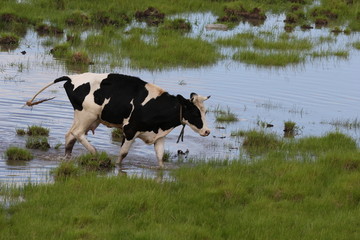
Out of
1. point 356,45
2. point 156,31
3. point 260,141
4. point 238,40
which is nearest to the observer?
point 260,141

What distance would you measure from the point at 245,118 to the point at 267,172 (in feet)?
15.3

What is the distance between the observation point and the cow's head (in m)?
11.5

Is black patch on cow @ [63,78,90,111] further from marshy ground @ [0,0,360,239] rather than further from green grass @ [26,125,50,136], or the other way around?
green grass @ [26,125,50,136]

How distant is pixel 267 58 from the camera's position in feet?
73.2

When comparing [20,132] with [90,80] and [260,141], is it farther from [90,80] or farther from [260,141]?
[260,141]

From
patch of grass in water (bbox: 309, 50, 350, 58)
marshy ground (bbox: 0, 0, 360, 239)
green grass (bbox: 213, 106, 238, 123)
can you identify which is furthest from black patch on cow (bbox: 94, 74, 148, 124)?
patch of grass in water (bbox: 309, 50, 350, 58)

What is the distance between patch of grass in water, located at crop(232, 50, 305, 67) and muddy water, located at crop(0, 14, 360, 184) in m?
0.36

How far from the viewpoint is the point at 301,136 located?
14547 millimetres

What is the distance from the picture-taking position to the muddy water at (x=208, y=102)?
1241 centimetres

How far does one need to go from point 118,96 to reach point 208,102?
5.55 m

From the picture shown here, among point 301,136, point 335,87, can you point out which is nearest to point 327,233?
point 301,136

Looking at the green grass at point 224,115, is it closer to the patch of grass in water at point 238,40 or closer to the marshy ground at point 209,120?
the marshy ground at point 209,120

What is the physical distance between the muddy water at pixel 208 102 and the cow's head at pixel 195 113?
74 centimetres

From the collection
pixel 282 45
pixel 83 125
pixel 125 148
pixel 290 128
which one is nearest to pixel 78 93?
pixel 83 125
